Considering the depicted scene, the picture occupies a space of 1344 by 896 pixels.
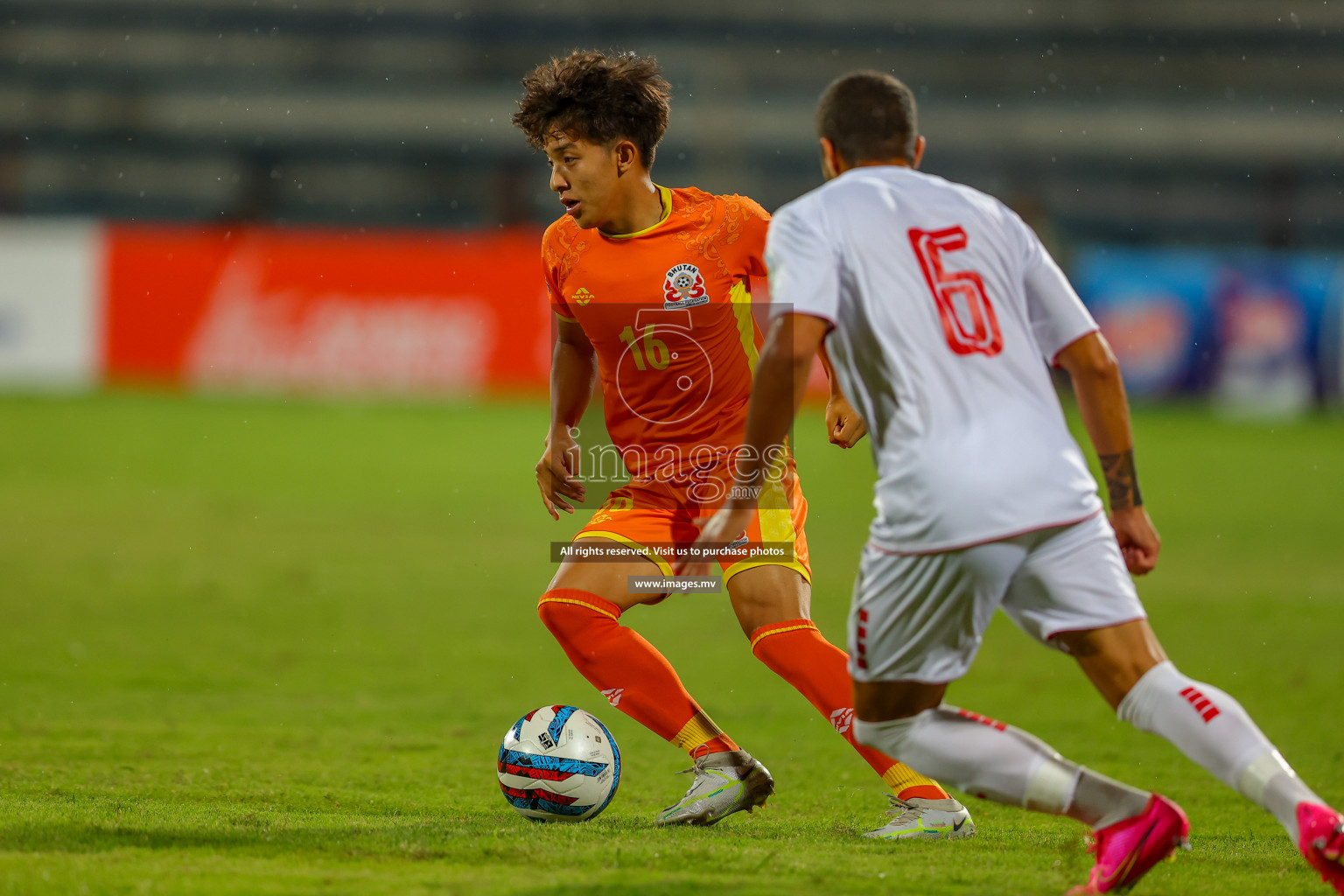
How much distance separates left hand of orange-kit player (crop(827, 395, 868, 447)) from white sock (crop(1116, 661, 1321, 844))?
1283 mm

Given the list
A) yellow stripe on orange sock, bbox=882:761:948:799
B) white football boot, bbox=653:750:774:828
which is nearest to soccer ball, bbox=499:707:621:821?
white football boot, bbox=653:750:774:828

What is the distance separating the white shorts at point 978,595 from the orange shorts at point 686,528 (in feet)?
3.75

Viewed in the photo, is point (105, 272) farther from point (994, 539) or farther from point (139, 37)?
point (994, 539)

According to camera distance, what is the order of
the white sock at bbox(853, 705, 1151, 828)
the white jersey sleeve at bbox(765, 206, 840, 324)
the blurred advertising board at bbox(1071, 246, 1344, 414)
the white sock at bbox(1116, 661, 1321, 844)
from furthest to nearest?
the blurred advertising board at bbox(1071, 246, 1344, 414) → the white sock at bbox(853, 705, 1151, 828) → the white jersey sleeve at bbox(765, 206, 840, 324) → the white sock at bbox(1116, 661, 1321, 844)

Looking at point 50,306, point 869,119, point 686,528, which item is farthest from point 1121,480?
point 50,306

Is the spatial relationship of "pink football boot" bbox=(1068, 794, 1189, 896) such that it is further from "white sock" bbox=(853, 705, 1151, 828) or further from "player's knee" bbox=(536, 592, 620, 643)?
"player's knee" bbox=(536, 592, 620, 643)

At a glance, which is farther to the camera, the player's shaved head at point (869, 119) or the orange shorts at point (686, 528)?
the orange shorts at point (686, 528)

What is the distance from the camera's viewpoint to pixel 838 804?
16.0 ft

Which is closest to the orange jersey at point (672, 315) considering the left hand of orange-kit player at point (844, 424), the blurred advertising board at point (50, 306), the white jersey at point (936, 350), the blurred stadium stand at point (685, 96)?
the left hand of orange-kit player at point (844, 424)

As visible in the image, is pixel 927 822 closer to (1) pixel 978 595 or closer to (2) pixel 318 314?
(1) pixel 978 595

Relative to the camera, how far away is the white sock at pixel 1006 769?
11.2 feet

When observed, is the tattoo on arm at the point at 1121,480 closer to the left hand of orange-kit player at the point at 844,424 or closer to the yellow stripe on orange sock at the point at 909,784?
the left hand of orange-kit player at the point at 844,424

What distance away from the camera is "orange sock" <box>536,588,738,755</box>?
4.55 m

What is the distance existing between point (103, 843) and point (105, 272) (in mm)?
18164
